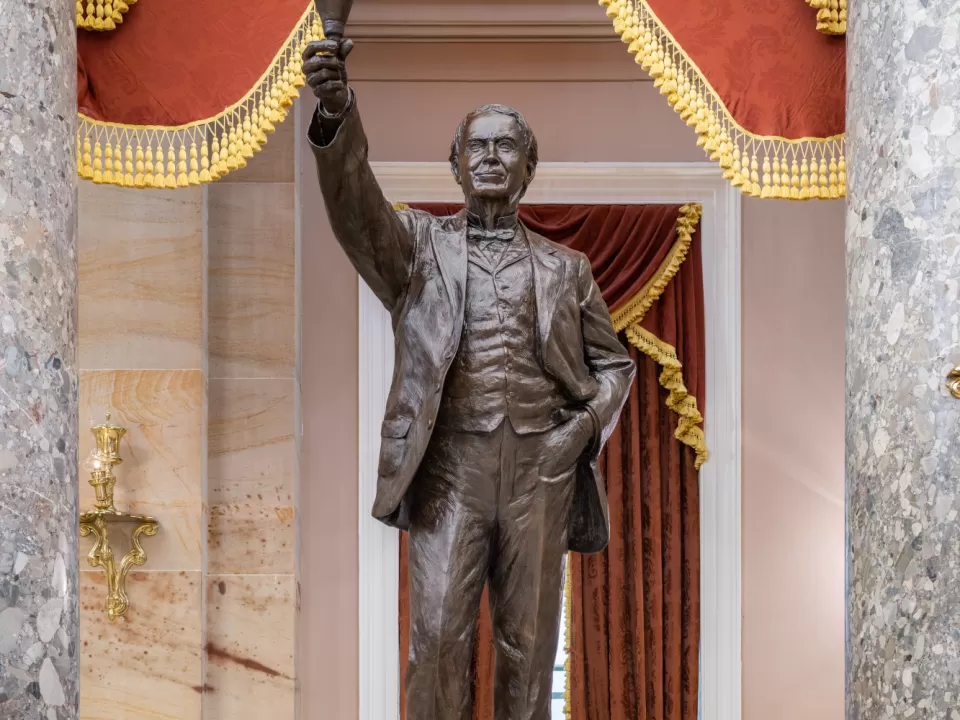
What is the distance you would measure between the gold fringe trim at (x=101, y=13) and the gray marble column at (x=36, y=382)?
2.83 feet

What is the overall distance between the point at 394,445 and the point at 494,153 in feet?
2.80

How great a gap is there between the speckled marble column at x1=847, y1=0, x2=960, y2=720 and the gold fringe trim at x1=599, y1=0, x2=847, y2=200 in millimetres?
761

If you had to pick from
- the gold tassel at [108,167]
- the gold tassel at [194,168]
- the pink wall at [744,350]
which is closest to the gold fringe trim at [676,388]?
the pink wall at [744,350]

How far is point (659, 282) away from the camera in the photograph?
6836 mm

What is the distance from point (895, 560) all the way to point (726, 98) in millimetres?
1694

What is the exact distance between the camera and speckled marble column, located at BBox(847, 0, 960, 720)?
12.2 ft

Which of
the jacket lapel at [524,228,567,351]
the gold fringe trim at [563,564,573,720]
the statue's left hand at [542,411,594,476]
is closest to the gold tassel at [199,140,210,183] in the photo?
the jacket lapel at [524,228,567,351]

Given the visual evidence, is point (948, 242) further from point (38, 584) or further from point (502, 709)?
point (38, 584)

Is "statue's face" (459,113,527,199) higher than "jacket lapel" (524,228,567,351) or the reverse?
higher

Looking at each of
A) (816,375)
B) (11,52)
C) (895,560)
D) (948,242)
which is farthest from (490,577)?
(816,375)

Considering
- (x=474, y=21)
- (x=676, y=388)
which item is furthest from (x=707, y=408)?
(x=474, y=21)

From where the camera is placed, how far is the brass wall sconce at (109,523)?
610cm

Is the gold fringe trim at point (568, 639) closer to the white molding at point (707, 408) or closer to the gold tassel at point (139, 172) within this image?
the white molding at point (707, 408)

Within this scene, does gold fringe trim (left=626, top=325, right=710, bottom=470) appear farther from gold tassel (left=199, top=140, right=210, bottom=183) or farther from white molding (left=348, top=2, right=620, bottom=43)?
gold tassel (left=199, top=140, right=210, bottom=183)
